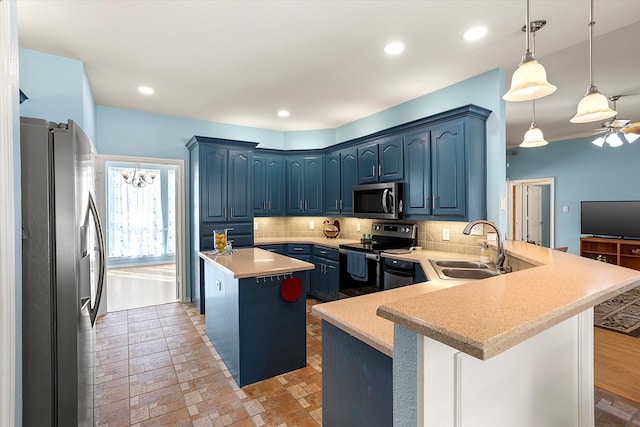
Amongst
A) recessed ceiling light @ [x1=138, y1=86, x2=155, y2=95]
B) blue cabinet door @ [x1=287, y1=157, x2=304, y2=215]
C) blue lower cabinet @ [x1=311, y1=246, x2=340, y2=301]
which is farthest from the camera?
blue cabinet door @ [x1=287, y1=157, x2=304, y2=215]

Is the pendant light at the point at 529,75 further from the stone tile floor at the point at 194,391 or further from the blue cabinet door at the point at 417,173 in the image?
the stone tile floor at the point at 194,391

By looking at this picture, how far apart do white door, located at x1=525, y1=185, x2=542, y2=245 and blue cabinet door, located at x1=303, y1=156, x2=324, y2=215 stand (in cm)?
547

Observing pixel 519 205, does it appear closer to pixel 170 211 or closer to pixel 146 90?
pixel 146 90

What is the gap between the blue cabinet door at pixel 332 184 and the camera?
472cm

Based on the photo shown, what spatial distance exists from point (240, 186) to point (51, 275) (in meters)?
3.04

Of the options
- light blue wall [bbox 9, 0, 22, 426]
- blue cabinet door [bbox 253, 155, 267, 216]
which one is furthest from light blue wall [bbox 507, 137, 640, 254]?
light blue wall [bbox 9, 0, 22, 426]

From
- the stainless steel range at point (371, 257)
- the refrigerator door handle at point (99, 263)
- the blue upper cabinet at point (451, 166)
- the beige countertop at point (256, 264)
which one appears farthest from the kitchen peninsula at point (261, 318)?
the blue upper cabinet at point (451, 166)

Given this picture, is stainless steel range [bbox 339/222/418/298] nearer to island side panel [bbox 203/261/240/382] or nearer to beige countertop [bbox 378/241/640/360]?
island side panel [bbox 203/261/240/382]

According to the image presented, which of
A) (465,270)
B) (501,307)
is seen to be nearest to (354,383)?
(501,307)

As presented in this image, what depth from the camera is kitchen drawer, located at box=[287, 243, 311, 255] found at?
4.70m

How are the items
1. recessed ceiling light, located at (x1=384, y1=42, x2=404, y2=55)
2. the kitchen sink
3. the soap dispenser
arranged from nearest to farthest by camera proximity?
the kitchen sink
recessed ceiling light, located at (x1=384, y1=42, x2=404, y2=55)
the soap dispenser

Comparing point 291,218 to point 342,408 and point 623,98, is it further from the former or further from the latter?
point 623,98

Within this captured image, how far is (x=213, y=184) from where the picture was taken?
4.16 m

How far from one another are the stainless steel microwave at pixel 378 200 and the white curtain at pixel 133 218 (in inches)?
219
